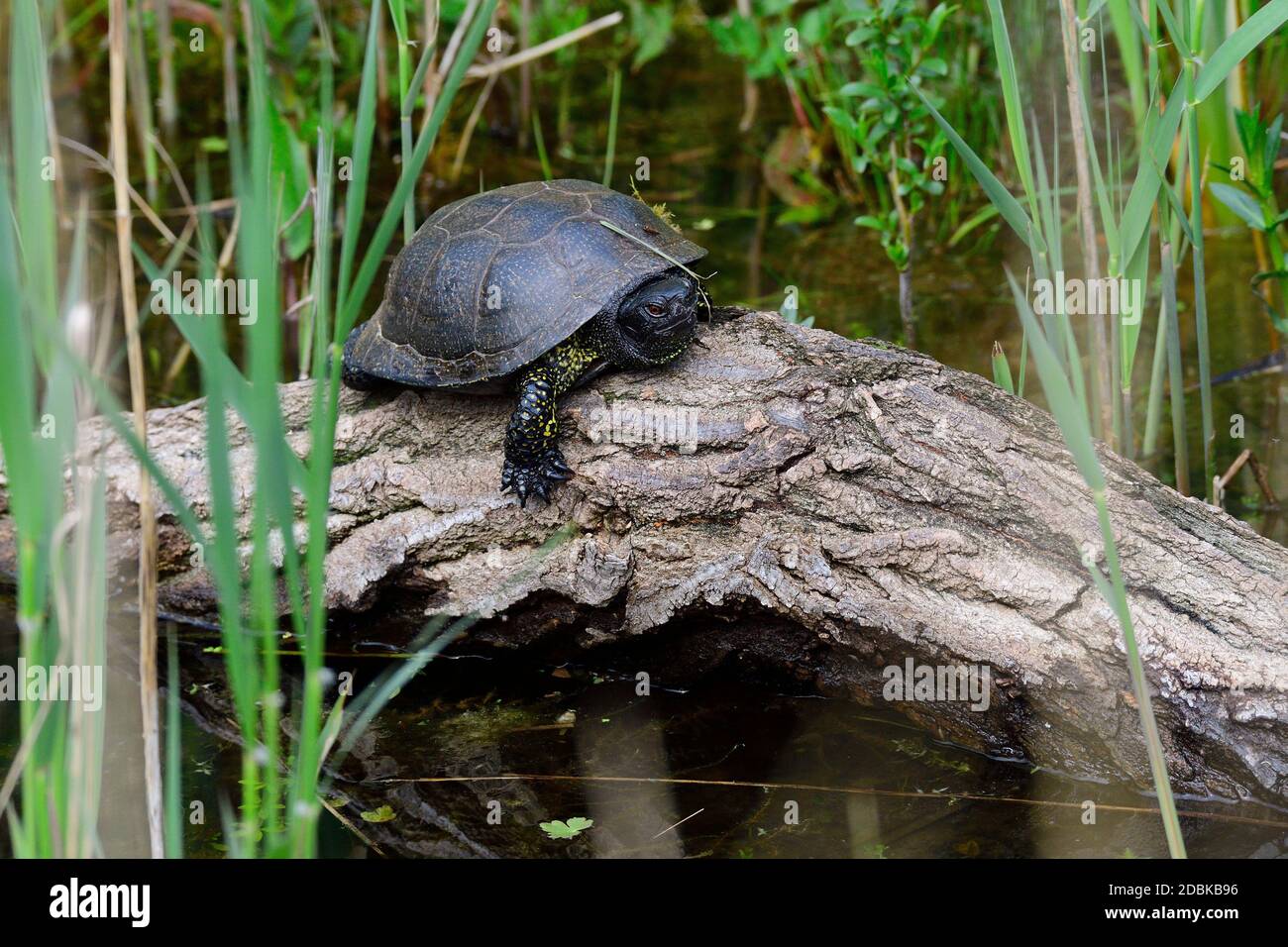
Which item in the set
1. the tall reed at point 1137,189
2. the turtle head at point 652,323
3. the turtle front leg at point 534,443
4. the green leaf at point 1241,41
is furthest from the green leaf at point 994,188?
the turtle front leg at point 534,443

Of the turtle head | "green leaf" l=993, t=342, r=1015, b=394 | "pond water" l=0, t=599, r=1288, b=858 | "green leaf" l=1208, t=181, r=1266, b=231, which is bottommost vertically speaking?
"pond water" l=0, t=599, r=1288, b=858

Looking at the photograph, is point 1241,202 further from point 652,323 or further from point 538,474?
point 538,474

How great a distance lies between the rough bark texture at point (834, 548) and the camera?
2.81 meters

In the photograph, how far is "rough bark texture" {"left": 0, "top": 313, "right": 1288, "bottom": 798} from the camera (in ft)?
9.22

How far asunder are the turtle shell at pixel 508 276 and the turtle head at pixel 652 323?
0.15 ft

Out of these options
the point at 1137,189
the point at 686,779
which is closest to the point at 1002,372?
the point at 1137,189

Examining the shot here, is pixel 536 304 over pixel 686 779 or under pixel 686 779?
over

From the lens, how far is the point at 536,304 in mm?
3355

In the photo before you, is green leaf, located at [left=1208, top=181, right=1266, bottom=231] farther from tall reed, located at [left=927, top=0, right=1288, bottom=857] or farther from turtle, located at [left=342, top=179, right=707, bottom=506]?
turtle, located at [left=342, top=179, right=707, bottom=506]

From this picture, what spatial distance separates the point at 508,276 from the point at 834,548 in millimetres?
1210

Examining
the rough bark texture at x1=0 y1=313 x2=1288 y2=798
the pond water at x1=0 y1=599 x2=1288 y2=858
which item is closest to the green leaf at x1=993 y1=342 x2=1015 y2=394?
the rough bark texture at x1=0 y1=313 x2=1288 y2=798

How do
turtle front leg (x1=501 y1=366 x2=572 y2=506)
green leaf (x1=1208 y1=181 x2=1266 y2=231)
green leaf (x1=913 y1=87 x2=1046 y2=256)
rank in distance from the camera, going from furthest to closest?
1. green leaf (x1=1208 y1=181 x2=1266 y2=231)
2. turtle front leg (x1=501 y1=366 x2=572 y2=506)
3. green leaf (x1=913 y1=87 x2=1046 y2=256)

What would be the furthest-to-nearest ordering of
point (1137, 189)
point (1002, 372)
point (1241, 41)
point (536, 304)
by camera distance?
point (1002, 372) < point (536, 304) < point (1137, 189) < point (1241, 41)

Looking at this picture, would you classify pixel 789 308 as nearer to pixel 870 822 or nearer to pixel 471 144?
pixel 870 822
